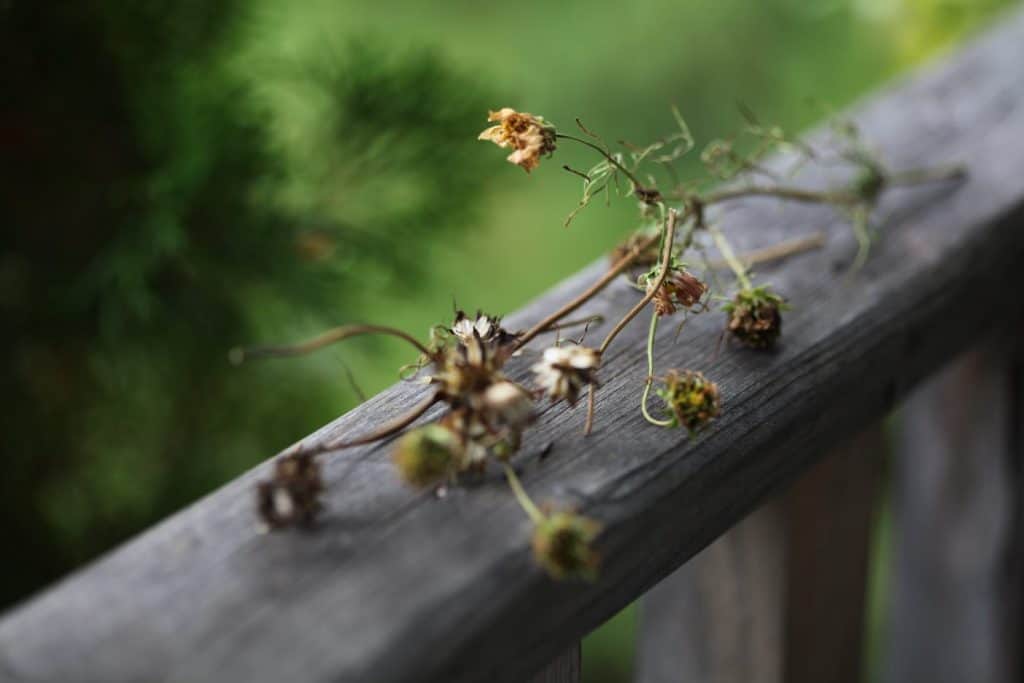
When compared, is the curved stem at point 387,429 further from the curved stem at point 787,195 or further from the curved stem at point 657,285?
the curved stem at point 787,195

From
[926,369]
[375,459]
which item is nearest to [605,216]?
[926,369]

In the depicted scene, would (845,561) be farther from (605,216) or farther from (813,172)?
(605,216)

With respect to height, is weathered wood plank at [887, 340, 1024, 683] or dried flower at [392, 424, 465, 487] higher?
weathered wood plank at [887, 340, 1024, 683]

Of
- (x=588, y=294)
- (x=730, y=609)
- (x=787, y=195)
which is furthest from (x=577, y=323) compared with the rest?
(x=730, y=609)

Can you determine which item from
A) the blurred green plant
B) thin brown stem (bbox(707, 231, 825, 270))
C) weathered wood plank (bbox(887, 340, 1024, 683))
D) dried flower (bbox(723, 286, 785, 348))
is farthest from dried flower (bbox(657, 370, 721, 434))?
weathered wood plank (bbox(887, 340, 1024, 683))

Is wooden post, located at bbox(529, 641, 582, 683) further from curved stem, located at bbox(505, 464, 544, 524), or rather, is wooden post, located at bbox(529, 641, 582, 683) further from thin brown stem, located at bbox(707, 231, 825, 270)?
thin brown stem, located at bbox(707, 231, 825, 270)

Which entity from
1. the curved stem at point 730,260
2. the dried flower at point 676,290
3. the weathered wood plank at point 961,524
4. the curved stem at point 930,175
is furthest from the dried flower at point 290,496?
the weathered wood plank at point 961,524

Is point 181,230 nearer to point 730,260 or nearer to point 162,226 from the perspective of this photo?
point 162,226

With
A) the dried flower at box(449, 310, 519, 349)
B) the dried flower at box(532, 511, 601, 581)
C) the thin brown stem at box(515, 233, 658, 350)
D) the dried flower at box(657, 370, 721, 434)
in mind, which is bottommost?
the dried flower at box(532, 511, 601, 581)
